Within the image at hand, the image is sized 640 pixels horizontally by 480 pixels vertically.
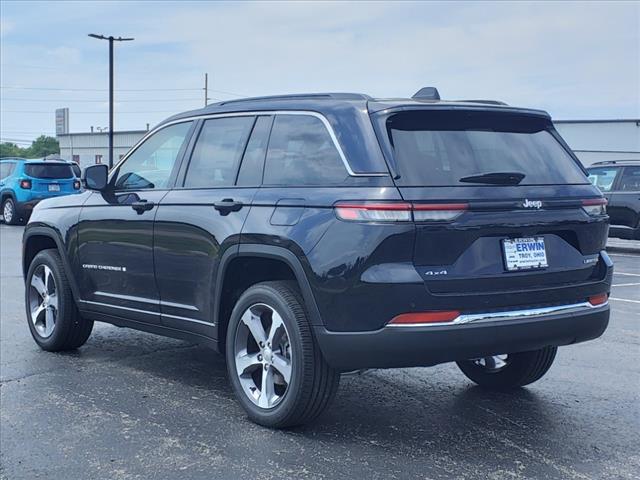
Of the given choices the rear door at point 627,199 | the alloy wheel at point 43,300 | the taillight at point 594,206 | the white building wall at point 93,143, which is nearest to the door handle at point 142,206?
the alloy wheel at point 43,300

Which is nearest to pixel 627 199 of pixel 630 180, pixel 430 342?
pixel 630 180

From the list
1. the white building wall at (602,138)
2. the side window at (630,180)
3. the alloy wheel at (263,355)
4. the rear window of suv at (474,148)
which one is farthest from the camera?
the white building wall at (602,138)

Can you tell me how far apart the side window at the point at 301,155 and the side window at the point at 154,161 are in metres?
0.97

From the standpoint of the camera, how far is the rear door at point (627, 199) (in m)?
15.4

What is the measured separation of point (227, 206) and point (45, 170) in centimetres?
1868

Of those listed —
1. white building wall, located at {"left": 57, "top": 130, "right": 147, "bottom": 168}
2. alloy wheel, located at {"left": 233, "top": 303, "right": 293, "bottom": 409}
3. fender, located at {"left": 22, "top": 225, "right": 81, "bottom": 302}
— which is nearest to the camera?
alloy wheel, located at {"left": 233, "top": 303, "right": 293, "bottom": 409}

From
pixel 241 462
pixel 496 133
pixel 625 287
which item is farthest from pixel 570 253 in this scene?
pixel 625 287

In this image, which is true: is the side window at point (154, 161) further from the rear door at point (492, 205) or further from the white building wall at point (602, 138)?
the white building wall at point (602, 138)

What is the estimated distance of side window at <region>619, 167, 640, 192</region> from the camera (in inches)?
614

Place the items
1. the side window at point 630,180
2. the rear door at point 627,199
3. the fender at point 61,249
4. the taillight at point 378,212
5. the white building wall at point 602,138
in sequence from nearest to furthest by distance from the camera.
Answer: the taillight at point 378,212 → the fender at point 61,249 → the rear door at point 627,199 → the side window at point 630,180 → the white building wall at point 602,138

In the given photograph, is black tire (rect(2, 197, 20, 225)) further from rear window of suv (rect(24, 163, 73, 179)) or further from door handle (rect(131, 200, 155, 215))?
door handle (rect(131, 200, 155, 215))

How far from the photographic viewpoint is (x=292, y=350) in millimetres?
4344

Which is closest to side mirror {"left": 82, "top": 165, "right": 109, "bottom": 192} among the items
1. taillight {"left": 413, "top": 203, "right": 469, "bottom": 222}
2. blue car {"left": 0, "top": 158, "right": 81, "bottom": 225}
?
taillight {"left": 413, "top": 203, "right": 469, "bottom": 222}

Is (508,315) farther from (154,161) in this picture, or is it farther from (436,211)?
(154,161)
